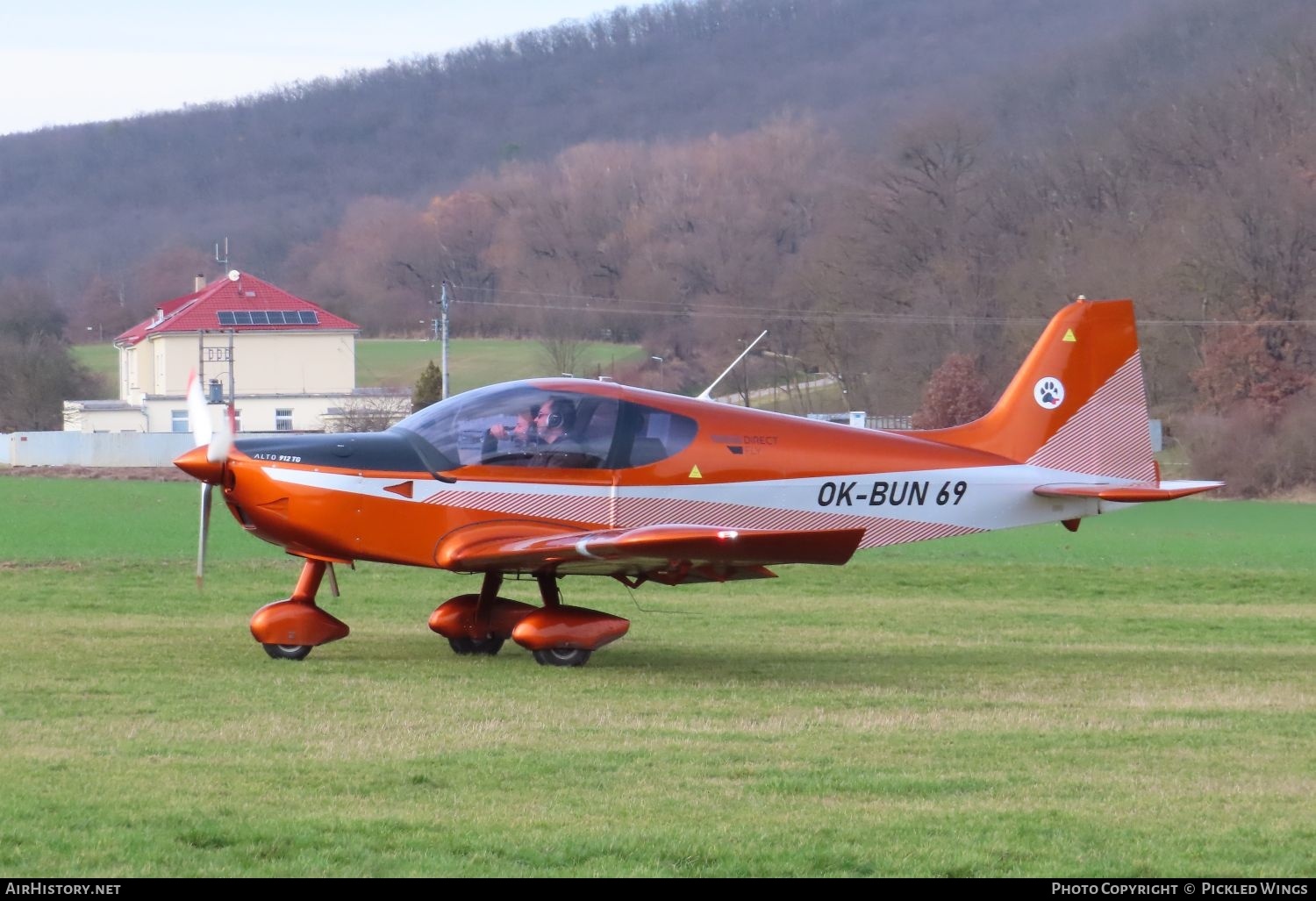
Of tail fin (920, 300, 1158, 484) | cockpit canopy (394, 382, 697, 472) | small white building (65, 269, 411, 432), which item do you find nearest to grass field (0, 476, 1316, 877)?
cockpit canopy (394, 382, 697, 472)

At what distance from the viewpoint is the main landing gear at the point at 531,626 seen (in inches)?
456

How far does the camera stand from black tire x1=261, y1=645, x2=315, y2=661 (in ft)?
38.0

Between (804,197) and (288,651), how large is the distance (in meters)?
73.7

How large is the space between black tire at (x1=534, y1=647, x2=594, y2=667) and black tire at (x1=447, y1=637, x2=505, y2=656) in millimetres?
895

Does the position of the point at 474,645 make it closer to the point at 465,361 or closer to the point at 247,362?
the point at 247,362

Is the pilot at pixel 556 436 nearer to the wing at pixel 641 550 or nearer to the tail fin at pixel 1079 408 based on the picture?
the wing at pixel 641 550

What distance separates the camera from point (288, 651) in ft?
38.0

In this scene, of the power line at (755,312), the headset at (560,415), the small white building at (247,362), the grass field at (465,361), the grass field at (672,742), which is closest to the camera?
the grass field at (672,742)

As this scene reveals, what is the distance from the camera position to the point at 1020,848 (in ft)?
19.8

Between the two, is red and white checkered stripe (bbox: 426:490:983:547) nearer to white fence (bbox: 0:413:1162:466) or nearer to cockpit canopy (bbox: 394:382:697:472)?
cockpit canopy (bbox: 394:382:697:472)

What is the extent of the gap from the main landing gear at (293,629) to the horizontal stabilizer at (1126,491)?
5.91 metres

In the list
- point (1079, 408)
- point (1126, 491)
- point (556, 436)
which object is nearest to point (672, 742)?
point (556, 436)

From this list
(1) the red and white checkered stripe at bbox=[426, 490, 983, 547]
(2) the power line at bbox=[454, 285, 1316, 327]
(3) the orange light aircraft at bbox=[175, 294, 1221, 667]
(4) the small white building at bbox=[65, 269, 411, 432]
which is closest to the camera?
(3) the orange light aircraft at bbox=[175, 294, 1221, 667]

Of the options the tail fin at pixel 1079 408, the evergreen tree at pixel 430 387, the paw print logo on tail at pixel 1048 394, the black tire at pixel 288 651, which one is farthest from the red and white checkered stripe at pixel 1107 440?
the evergreen tree at pixel 430 387
